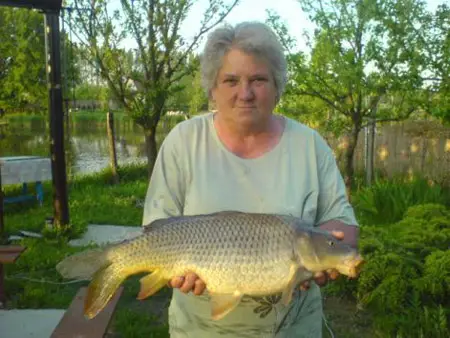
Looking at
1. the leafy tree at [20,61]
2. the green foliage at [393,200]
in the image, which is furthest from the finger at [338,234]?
the leafy tree at [20,61]

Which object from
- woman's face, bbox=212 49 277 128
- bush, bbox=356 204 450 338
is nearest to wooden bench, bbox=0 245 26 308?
bush, bbox=356 204 450 338

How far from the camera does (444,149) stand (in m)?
13.1

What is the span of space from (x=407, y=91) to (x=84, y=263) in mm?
8491

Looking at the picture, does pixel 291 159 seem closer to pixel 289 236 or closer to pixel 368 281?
pixel 289 236

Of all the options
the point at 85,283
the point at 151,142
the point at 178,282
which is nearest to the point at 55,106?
the point at 85,283

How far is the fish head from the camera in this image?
2379mm

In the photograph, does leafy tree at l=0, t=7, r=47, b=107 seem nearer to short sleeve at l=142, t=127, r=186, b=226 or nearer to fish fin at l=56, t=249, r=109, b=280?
short sleeve at l=142, t=127, r=186, b=226

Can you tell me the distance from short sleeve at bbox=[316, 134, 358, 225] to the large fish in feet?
0.75

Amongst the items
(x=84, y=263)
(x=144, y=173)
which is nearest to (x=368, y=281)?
(x=84, y=263)

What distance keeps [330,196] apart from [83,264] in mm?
1166

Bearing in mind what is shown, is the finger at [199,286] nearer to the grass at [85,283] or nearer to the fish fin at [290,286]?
the fish fin at [290,286]

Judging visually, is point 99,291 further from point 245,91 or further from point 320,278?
point 245,91

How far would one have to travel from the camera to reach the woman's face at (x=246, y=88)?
2.58 meters

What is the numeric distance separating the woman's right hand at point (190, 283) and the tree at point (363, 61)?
8.12 meters
